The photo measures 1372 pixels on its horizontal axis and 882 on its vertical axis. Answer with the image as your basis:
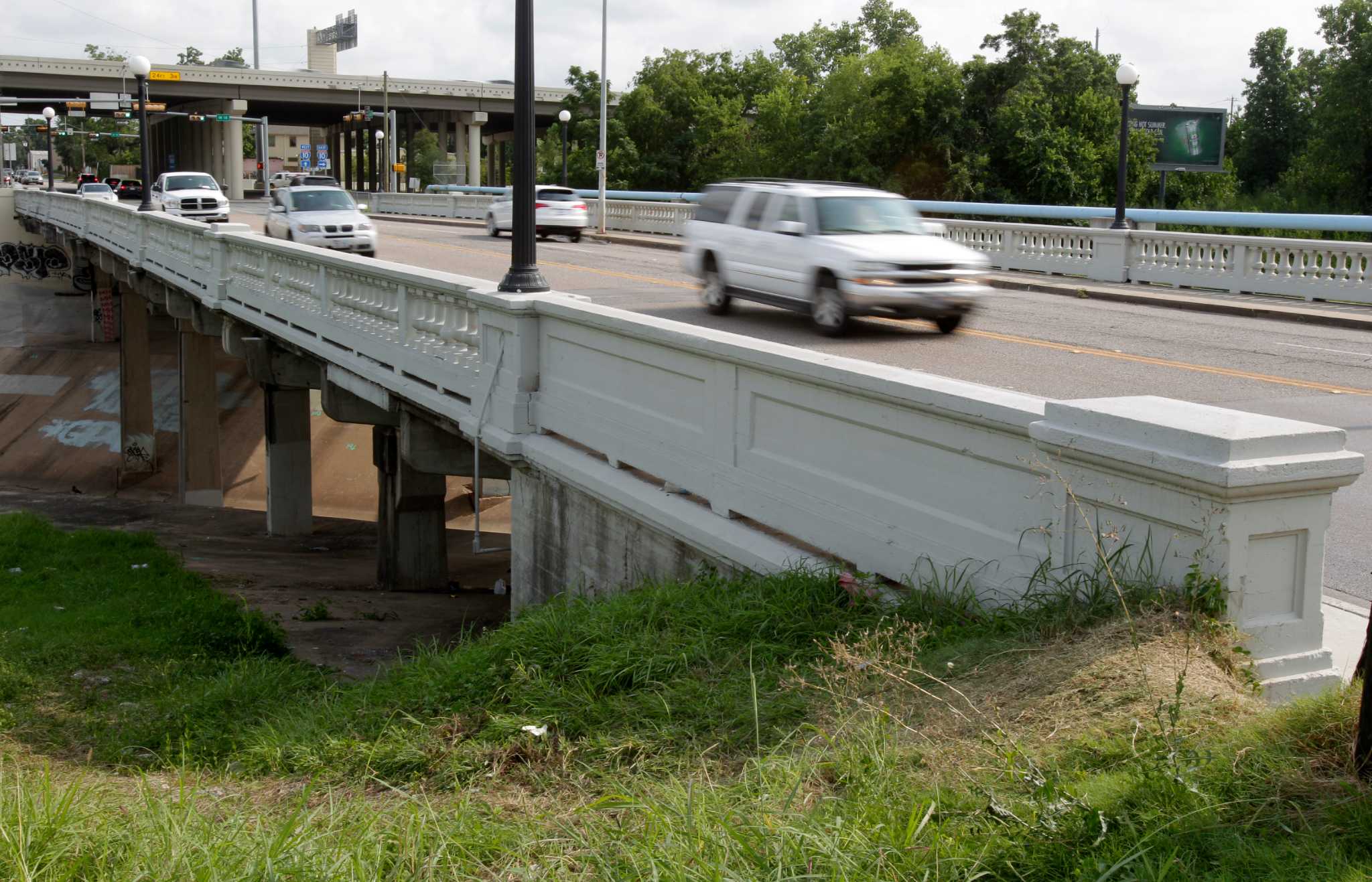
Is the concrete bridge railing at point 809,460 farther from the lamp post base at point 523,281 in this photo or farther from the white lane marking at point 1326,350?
the white lane marking at point 1326,350

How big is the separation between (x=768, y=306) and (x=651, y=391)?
11.8 m

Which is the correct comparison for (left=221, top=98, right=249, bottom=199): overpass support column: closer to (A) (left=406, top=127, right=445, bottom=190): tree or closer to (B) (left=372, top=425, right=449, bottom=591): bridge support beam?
(A) (left=406, top=127, right=445, bottom=190): tree

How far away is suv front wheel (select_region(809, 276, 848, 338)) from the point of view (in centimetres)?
1611

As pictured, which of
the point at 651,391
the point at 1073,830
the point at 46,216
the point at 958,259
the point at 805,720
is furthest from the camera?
the point at 46,216

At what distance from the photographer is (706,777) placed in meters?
4.52

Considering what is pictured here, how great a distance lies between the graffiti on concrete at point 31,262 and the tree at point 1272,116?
195 ft

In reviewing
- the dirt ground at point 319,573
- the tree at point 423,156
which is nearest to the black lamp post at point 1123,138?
the dirt ground at point 319,573

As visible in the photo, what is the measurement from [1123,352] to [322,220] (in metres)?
19.8

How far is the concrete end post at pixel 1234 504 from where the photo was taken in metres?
4.47

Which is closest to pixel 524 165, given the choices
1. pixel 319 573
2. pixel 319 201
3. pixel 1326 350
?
pixel 1326 350

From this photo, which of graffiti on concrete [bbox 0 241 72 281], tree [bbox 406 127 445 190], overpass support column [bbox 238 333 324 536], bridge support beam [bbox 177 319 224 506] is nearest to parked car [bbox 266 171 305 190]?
tree [bbox 406 127 445 190]

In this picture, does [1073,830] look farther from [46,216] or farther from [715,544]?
[46,216]

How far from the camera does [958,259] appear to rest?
16375 mm

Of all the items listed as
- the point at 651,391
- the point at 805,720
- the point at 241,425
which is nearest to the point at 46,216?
the point at 241,425
